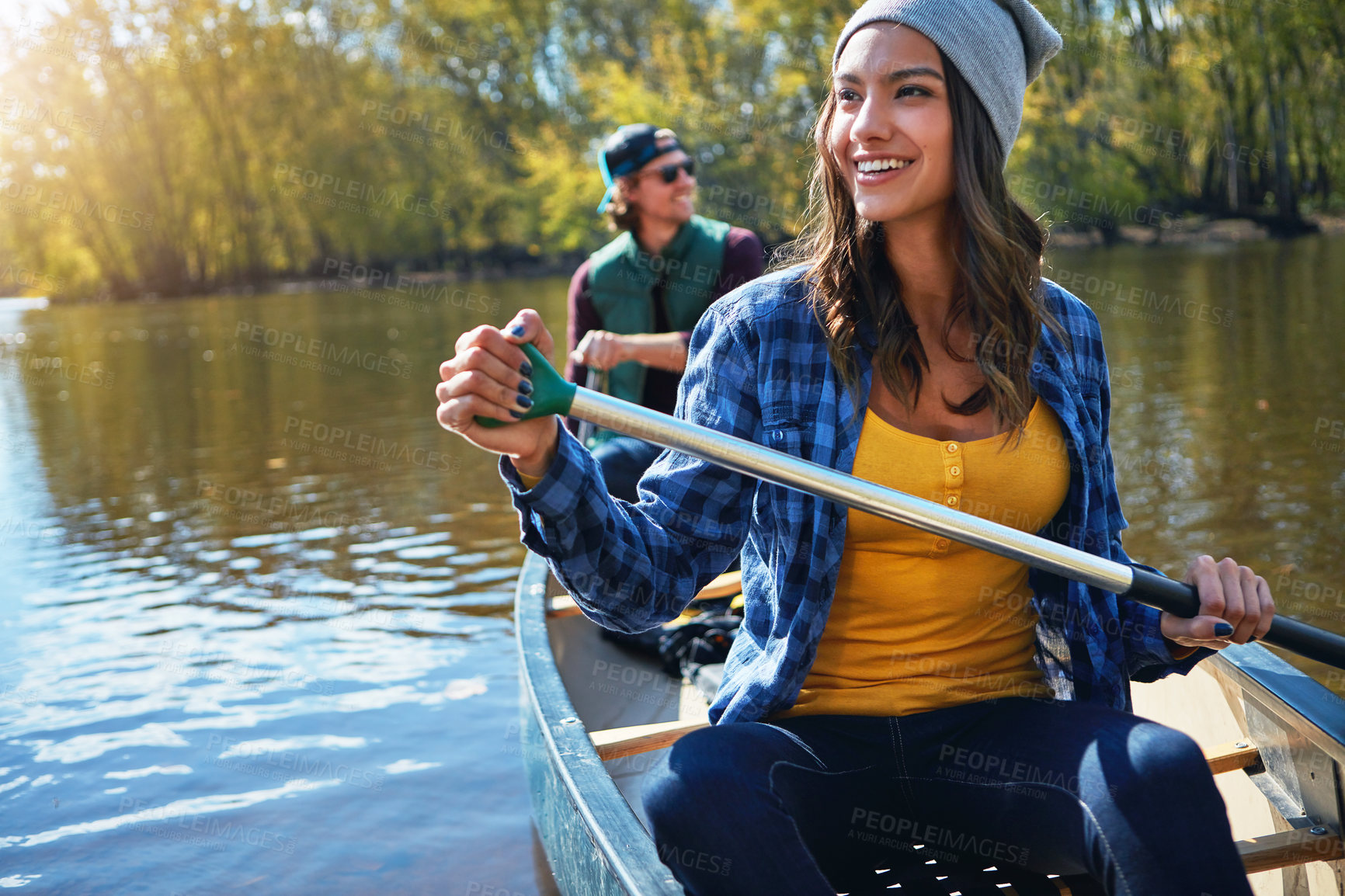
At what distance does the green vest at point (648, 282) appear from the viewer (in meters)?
4.14

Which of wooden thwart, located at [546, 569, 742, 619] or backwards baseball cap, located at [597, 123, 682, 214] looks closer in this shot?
wooden thwart, located at [546, 569, 742, 619]

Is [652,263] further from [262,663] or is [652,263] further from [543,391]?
[543,391]

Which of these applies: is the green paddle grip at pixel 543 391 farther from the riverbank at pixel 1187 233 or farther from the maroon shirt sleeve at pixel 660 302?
the riverbank at pixel 1187 233

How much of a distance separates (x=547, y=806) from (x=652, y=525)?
128cm

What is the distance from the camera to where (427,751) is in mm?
4121

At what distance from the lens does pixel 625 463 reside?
3.92 metres

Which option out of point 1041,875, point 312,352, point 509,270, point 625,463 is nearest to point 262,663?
point 625,463

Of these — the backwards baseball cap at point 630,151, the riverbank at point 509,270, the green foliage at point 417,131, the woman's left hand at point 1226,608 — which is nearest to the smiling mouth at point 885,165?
the woman's left hand at point 1226,608

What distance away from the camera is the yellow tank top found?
165 cm

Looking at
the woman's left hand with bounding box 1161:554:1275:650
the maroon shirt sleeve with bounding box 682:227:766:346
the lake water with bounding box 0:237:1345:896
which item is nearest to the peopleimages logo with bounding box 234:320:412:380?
the lake water with bounding box 0:237:1345:896

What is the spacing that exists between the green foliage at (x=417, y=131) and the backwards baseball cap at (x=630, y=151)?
83.6 feet

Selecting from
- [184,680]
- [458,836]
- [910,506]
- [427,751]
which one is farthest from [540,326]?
[184,680]

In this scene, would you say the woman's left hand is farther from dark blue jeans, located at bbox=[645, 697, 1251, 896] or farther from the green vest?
the green vest

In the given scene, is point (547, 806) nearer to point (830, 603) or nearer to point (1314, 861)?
point (830, 603)
